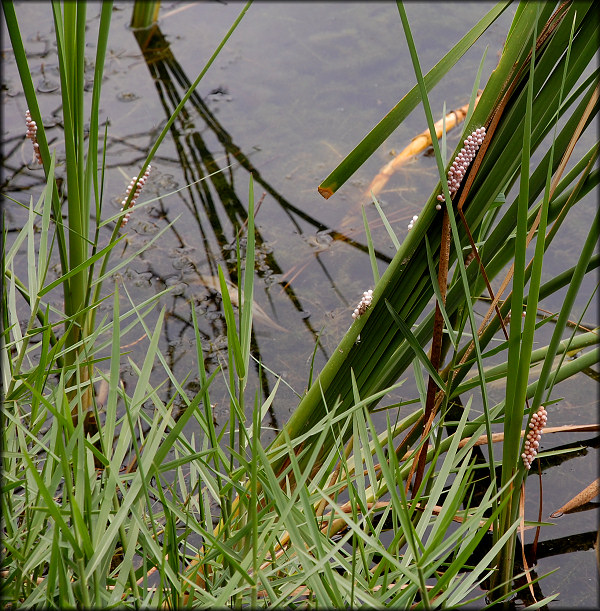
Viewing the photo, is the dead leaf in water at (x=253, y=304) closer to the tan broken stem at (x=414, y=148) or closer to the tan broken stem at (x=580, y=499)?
the tan broken stem at (x=414, y=148)


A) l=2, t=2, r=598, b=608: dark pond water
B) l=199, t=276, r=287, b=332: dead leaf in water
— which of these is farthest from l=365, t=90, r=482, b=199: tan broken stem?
l=199, t=276, r=287, b=332: dead leaf in water

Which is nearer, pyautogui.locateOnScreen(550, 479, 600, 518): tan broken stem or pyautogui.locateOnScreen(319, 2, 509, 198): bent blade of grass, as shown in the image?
pyautogui.locateOnScreen(319, 2, 509, 198): bent blade of grass

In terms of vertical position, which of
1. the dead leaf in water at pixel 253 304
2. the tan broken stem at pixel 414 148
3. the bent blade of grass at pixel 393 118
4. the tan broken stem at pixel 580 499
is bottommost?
the tan broken stem at pixel 580 499

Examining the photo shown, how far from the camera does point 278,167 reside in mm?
2049

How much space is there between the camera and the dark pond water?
4.99ft

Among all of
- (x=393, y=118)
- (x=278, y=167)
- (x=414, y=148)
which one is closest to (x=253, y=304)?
(x=278, y=167)

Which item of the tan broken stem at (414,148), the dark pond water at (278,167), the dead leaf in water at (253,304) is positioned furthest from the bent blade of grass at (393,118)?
the tan broken stem at (414,148)

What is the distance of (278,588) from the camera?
880 millimetres

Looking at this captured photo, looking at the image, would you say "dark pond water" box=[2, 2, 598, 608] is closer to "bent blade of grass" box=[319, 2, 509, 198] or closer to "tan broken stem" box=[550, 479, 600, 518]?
"tan broken stem" box=[550, 479, 600, 518]

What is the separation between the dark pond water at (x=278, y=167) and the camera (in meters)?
1.52

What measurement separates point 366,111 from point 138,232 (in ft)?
3.05

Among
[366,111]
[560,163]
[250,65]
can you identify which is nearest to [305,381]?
[560,163]

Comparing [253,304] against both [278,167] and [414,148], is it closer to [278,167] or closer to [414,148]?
[278,167]

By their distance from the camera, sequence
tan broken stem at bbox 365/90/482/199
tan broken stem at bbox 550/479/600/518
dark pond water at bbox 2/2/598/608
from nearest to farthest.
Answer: tan broken stem at bbox 550/479/600/518 → dark pond water at bbox 2/2/598/608 → tan broken stem at bbox 365/90/482/199
